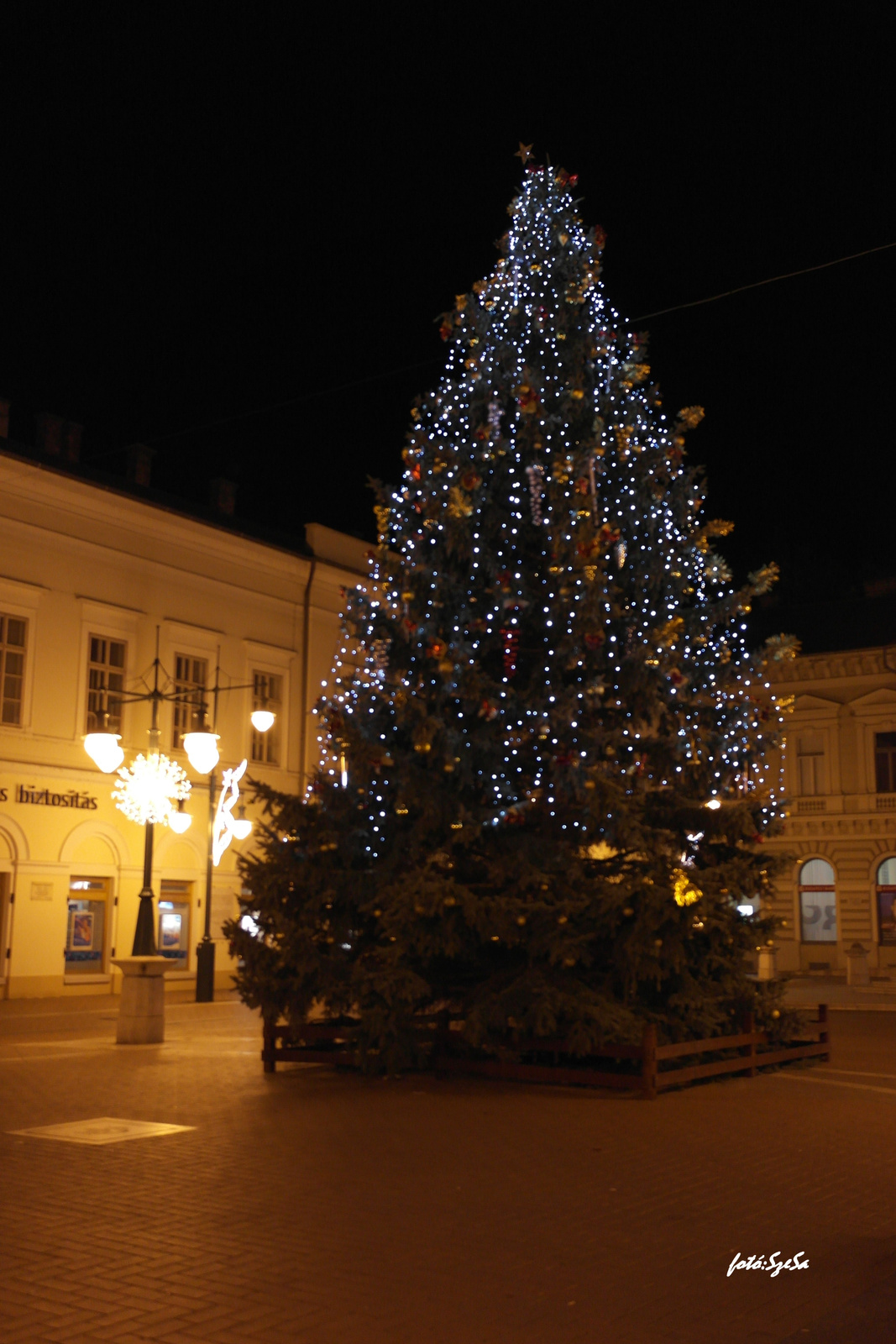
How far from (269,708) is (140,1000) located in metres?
17.0

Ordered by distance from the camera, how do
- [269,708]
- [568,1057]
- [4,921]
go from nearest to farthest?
[568,1057] < [4,921] < [269,708]

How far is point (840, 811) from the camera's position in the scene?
137 feet

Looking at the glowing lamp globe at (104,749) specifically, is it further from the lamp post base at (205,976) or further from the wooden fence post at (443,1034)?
the wooden fence post at (443,1034)

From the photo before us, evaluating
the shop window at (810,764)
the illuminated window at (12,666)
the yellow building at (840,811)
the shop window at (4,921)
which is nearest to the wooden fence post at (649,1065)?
the shop window at (4,921)

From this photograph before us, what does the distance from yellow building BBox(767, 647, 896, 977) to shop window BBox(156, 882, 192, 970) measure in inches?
741

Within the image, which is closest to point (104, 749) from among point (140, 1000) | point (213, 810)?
point (140, 1000)

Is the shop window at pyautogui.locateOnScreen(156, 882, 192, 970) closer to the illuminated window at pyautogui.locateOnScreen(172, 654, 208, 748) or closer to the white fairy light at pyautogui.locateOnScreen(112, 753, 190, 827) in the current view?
the white fairy light at pyautogui.locateOnScreen(112, 753, 190, 827)

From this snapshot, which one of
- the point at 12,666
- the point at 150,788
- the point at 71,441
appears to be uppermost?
the point at 71,441

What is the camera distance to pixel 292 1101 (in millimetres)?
12320

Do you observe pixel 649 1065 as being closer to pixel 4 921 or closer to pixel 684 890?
pixel 684 890

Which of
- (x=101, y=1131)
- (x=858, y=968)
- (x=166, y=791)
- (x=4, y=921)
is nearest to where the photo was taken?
(x=101, y=1131)

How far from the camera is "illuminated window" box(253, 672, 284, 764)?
3381 centimetres

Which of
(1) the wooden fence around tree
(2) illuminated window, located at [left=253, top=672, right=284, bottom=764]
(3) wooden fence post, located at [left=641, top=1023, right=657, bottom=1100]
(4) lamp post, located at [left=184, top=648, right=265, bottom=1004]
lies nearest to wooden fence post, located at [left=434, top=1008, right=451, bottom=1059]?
(1) the wooden fence around tree

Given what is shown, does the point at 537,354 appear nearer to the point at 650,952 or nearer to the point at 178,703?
the point at 650,952
